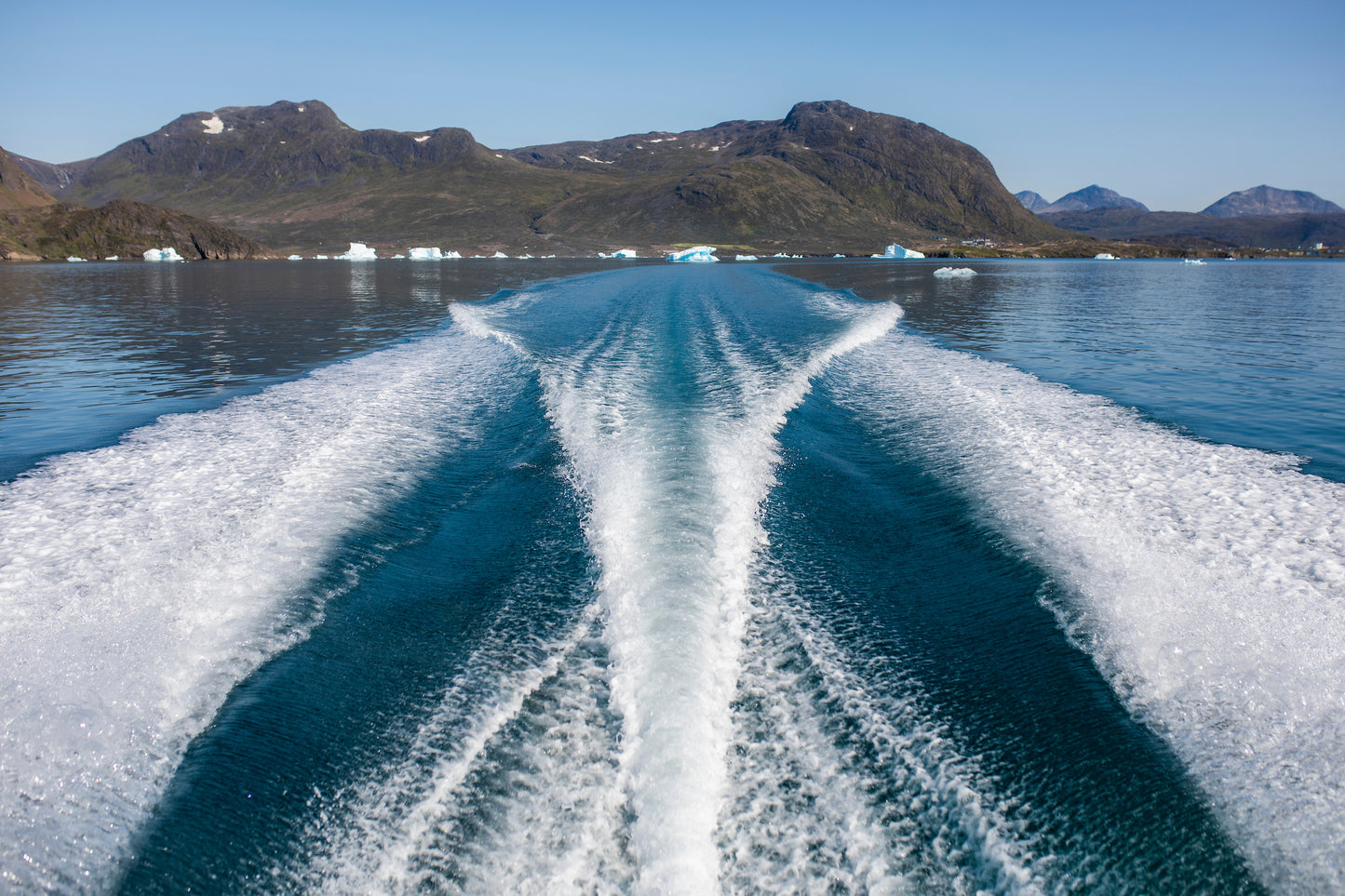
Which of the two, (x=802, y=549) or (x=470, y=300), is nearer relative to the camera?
(x=802, y=549)

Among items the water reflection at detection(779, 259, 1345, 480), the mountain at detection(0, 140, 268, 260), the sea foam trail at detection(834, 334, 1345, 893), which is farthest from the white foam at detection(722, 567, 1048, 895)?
the mountain at detection(0, 140, 268, 260)

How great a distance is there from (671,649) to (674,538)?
1.96 meters

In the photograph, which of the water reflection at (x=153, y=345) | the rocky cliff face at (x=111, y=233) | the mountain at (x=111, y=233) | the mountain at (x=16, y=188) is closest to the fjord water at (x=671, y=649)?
the water reflection at (x=153, y=345)

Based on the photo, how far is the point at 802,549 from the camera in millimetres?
7246

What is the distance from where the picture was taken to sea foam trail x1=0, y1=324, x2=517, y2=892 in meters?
3.95

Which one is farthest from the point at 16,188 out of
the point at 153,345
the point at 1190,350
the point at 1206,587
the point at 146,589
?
the point at 1206,587

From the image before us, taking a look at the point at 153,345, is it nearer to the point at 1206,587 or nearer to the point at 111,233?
the point at 1206,587

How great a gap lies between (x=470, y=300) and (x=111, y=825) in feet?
112

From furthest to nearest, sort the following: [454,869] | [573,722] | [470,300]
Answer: [470,300]
[573,722]
[454,869]

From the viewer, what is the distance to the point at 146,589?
5836 millimetres

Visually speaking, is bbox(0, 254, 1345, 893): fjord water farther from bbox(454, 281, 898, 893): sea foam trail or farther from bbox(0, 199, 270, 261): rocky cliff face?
bbox(0, 199, 270, 261): rocky cliff face

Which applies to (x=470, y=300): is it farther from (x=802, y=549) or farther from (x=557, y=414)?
(x=802, y=549)

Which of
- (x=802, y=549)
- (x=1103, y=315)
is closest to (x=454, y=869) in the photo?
(x=802, y=549)

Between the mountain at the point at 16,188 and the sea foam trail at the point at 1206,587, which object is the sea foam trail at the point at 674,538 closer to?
the sea foam trail at the point at 1206,587
